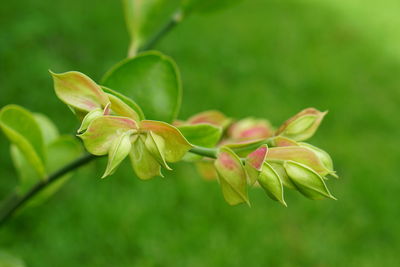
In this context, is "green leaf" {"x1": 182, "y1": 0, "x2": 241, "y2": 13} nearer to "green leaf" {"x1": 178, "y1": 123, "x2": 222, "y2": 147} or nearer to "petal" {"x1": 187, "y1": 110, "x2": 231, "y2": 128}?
"petal" {"x1": 187, "y1": 110, "x2": 231, "y2": 128}

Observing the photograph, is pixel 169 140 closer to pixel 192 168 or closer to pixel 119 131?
pixel 119 131

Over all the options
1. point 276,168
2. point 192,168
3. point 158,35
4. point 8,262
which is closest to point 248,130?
point 158,35

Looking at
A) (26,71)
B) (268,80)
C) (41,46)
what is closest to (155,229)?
(26,71)

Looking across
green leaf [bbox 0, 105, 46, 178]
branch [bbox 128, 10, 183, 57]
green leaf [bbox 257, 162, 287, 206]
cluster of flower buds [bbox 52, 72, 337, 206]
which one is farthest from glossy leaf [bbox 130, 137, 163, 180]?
branch [bbox 128, 10, 183, 57]

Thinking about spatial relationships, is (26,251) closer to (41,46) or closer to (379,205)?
(41,46)

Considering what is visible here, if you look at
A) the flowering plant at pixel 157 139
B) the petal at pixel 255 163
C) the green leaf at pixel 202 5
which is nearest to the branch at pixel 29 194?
the flowering plant at pixel 157 139

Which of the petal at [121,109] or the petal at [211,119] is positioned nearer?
the petal at [121,109]

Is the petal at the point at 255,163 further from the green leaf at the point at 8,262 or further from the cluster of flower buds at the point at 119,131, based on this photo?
the green leaf at the point at 8,262
